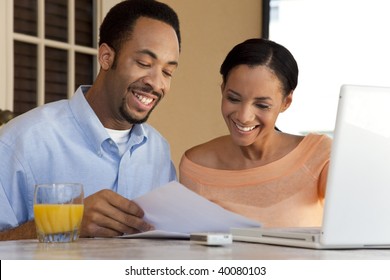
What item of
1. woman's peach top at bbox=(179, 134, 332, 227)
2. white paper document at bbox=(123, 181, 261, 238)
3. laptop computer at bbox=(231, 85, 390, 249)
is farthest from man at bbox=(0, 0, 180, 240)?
laptop computer at bbox=(231, 85, 390, 249)

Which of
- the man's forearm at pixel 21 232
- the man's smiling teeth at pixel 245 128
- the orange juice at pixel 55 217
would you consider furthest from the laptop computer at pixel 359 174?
the man's smiling teeth at pixel 245 128

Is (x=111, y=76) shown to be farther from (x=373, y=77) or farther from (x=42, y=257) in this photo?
(x=373, y=77)

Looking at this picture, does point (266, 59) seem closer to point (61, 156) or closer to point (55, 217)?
point (61, 156)

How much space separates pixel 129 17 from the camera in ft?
8.17

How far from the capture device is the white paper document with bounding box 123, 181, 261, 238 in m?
1.84

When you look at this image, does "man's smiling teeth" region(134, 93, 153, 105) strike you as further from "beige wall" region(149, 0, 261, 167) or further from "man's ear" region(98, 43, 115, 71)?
"beige wall" region(149, 0, 261, 167)

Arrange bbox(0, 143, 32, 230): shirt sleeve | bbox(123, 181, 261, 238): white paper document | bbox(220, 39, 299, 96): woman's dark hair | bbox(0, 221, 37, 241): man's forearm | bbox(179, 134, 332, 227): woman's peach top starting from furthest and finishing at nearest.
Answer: bbox(220, 39, 299, 96): woman's dark hair → bbox(179, 134, 332, 227): woman's peach top → bbox(0, 143, 32, 230): shirt sleeve → bbox(0, 221, 37, 241): man's forearm → bbox(123, 181, 261, 238): white paper document

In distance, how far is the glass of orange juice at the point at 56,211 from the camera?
5.58 feet

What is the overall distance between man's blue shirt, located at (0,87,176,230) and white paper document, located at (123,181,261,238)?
419 mm

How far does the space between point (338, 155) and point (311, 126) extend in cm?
397

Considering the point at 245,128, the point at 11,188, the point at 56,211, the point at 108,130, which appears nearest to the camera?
the point at 56,211

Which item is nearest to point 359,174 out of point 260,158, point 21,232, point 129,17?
point 21,232

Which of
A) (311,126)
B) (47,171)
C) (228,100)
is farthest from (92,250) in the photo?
(311,126)

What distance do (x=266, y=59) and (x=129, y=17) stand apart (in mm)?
583
